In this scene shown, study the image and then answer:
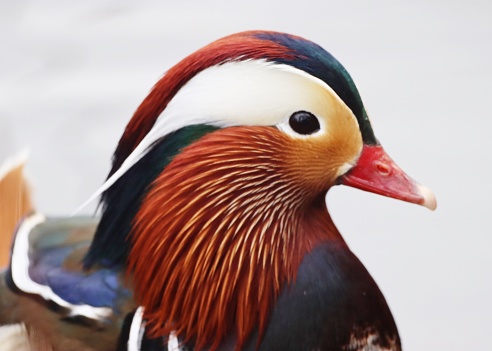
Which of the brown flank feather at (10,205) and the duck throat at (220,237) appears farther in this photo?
the brown flank feather at (10,205)

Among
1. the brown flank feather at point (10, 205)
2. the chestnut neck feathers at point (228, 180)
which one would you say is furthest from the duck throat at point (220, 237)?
the brown flank feather at point (10, 205)

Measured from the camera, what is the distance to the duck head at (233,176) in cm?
62

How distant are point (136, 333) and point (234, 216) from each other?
0.35ft

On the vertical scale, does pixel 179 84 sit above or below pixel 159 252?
above

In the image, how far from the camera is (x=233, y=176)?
2.08 ft

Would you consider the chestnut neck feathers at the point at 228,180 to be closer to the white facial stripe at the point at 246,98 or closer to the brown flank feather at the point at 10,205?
the white facial stripe at the point at 246,98

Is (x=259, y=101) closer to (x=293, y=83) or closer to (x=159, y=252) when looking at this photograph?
(x=293, y=83)

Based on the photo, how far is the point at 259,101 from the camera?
0.62 m

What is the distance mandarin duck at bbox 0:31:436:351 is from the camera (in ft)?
2.04

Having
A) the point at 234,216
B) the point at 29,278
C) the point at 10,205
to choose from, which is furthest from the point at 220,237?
the point at 10,205

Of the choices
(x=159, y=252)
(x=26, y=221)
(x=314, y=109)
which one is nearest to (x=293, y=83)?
(x=314, y=109)

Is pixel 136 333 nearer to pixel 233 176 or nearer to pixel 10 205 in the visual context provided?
pixel 233 176

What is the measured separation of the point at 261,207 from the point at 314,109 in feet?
0.26

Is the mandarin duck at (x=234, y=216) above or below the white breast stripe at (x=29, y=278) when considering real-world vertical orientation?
above
